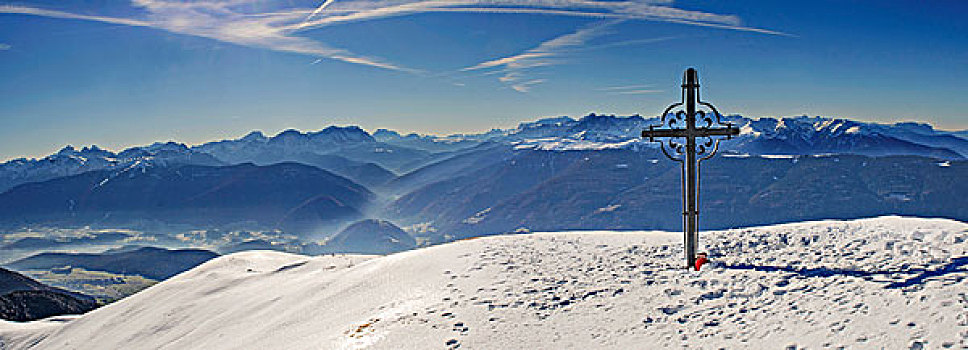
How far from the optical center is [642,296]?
462 inches

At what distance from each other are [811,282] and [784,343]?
2870 mm

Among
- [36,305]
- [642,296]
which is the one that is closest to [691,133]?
[642,296]

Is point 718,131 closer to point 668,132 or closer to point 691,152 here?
point 691,152

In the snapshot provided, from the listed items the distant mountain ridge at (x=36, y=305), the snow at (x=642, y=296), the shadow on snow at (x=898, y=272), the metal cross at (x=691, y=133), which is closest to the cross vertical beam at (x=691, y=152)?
the metal cross at (x=691, y=133)

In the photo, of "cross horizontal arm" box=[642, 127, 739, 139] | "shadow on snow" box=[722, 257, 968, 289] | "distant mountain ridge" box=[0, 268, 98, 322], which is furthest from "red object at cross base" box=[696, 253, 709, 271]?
"distant mountain ridge" box=[0, 268, 98, 322]

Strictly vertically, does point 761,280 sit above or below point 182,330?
above

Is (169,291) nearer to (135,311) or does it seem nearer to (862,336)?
(135,311)

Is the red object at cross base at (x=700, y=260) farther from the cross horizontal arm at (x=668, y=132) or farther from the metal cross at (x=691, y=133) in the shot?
the cross horizontal arm at (x=668, y=132)

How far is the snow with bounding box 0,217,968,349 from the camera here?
890 centimetres

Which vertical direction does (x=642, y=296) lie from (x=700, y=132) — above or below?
below

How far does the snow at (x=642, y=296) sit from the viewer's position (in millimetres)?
8904

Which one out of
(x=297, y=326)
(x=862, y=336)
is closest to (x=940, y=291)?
(x=862, y=336)

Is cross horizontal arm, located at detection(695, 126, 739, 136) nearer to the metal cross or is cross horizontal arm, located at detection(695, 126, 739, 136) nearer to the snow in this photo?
the metal cross

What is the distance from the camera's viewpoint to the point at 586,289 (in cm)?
1277
